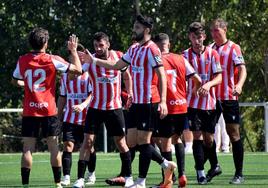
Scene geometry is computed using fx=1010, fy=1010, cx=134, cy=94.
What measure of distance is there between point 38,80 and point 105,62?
3.04 feet

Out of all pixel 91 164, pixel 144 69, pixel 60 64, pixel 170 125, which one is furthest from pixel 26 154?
pixel 91 164

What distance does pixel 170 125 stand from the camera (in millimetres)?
14125

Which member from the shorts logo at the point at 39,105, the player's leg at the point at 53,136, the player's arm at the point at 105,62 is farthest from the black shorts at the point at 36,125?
the player's arm at the point at 105,62

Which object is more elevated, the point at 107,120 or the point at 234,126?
the point at 107,120

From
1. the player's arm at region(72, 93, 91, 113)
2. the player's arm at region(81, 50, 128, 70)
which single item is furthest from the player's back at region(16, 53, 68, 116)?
the player's arm at region(72, 93, 91, 113)

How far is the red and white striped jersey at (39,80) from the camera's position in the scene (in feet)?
44.1

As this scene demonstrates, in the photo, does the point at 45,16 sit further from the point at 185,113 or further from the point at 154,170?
the point at 185,113

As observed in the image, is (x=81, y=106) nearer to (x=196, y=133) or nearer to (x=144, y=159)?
(x=144, y=159)

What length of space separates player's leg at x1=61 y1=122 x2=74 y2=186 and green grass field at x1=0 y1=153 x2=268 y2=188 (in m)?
0.27

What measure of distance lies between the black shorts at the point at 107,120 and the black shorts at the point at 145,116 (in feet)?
2.95

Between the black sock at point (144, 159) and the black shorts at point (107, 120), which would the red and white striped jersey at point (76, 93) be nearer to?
the black shorts at point (107, 120)

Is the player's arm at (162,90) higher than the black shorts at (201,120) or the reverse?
higher

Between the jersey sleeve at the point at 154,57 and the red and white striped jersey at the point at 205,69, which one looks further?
the red and white striped jersey at the point at 205,69

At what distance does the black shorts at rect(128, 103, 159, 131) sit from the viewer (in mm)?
13219
